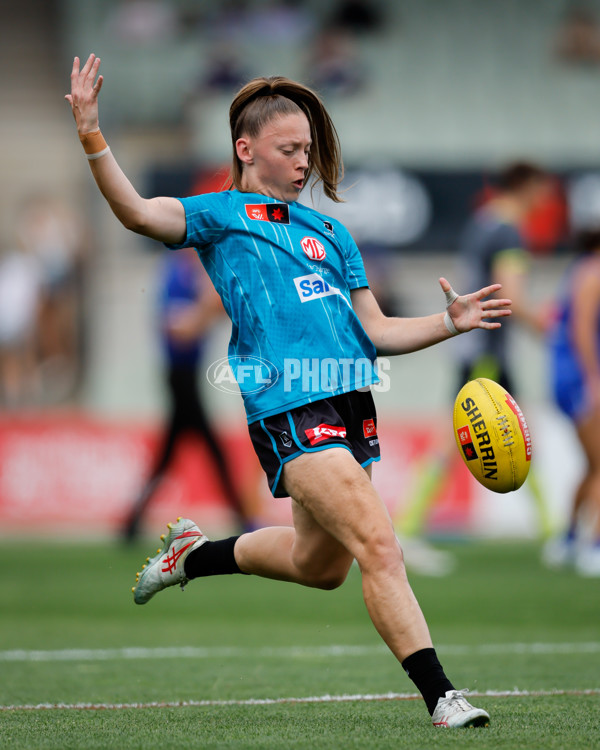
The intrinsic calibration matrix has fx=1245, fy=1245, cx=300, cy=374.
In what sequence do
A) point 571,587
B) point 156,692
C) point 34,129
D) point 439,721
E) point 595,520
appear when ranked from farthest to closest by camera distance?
point 34,129 < point 595,520 < point 571,587 < point 156,692 < point 439,721

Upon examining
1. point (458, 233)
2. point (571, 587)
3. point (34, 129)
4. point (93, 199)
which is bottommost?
point (571, 587)

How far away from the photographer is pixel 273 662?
5.83m

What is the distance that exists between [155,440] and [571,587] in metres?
6.37

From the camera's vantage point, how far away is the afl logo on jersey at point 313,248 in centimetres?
436

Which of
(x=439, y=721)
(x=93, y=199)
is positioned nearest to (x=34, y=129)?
(x=93, y=199)

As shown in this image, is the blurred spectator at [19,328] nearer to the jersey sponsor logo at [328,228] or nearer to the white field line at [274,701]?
the white field line at [274,701]

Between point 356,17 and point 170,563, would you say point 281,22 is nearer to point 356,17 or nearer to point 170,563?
point 356,17

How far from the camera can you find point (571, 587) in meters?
8.73

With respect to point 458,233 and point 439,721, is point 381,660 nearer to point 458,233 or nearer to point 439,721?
point 439,721

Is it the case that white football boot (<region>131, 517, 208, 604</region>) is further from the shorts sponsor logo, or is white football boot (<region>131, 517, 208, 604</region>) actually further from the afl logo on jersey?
the afl logo on jersey

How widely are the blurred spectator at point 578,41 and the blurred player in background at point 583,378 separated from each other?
513 inches

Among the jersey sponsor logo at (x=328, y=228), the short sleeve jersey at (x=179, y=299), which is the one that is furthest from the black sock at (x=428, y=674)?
the short sleeve jersey at (x=179, y=299)

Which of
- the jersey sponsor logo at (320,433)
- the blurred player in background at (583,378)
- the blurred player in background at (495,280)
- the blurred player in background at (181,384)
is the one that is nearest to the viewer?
the jersey sponsor logo at (320,433)

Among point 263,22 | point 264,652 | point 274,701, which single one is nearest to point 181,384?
point 264,652
